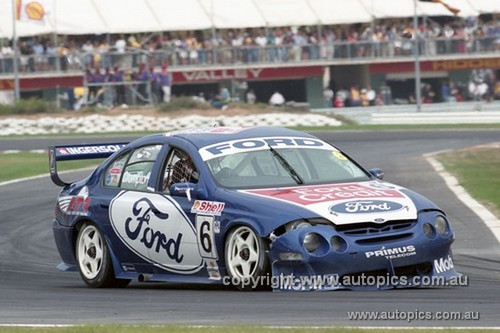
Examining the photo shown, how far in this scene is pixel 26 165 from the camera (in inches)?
982

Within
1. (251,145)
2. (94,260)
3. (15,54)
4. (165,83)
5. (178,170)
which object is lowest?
(94,260)

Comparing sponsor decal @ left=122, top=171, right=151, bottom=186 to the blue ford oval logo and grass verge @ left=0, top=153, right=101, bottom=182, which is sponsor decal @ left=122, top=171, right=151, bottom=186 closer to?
the blue ford oval logo

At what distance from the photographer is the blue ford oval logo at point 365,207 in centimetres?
863

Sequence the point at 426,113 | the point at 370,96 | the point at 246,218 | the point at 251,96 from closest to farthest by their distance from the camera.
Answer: the point at 246,218, the point at 426,113, the point at 370,96, the point at 251,96

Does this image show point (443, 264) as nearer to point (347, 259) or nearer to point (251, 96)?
point (347, 259)

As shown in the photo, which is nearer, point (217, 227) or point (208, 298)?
point (208, 298)

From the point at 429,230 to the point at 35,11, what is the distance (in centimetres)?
3565

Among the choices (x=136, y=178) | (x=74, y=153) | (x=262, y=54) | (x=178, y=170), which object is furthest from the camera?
(x=262, y=54)

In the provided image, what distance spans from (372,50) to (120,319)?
39267 millimetres

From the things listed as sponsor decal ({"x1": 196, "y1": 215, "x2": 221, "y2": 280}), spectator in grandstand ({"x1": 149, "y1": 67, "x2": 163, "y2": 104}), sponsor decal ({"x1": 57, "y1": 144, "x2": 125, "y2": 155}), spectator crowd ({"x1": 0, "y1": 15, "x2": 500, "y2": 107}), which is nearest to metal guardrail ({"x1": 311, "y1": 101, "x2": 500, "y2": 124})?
spectator crowd ({"x1": 0, "y1": 15, "x2": 500, "y2": 107})

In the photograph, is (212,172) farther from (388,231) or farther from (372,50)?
(372,50)

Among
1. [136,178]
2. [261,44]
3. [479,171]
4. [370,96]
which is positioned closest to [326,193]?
[136,178]

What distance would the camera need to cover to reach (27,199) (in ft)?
61.1

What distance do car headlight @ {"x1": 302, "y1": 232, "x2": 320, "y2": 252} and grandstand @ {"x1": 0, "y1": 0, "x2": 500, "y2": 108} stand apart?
3494cm
